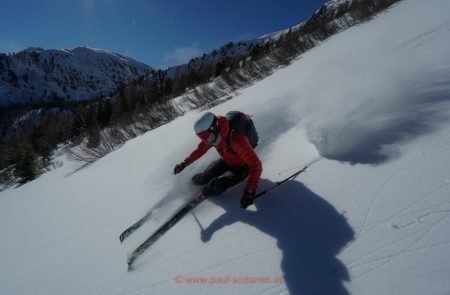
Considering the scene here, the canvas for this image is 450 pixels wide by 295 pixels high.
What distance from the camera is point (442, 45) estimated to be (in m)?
5.66

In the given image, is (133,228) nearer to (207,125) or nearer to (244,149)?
(207,125)

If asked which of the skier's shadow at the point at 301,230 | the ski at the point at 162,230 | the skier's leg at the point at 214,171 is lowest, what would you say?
the skier's shadow at the point at 301,230

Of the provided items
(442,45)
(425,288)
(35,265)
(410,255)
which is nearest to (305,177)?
(410,255)

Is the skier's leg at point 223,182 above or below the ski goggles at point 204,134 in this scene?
below

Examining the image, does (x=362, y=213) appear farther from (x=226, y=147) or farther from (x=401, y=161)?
(x=226, y=147)

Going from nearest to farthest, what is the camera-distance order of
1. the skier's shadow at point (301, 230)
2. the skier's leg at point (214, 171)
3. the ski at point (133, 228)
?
the skier's shadow at point (301, 230) → the ski at point (133, 228) → the skier's leg at point (214, 171)

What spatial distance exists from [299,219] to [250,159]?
0.85m

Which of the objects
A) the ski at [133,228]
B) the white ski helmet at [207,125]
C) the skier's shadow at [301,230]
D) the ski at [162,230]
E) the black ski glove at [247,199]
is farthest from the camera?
the ski at [133,228]

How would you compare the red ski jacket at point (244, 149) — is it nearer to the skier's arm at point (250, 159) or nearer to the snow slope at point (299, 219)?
the skier's arm at point (250, 159)

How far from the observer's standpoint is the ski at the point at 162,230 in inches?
115

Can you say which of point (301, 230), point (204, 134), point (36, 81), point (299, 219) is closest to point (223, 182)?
point (204, 134)

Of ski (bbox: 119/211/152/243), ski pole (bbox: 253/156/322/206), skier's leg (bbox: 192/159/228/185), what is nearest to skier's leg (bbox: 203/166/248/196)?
skier's leg (bbox: 192/159/228/185)

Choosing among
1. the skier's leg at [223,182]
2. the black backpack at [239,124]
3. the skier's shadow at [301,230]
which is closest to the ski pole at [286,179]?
the skier's shadow at [301,230]

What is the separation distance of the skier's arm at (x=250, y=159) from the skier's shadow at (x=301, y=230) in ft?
0.98
